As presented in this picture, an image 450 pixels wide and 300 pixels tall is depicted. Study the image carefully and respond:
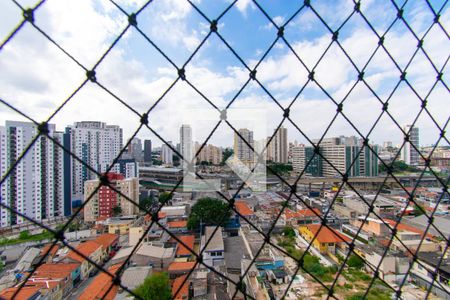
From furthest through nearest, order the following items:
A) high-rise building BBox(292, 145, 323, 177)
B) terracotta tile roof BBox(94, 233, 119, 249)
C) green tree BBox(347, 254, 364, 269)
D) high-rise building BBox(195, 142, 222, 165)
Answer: high-rise building BBox(292, 145, 323, 177)
terracotta tile roof BBox(94, 233, 119, 249)
high-rise building BBox(195, 142, 222, 165)
green tree BBox(347, 254, 364, 269)

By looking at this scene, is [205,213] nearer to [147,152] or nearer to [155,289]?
[155,289]

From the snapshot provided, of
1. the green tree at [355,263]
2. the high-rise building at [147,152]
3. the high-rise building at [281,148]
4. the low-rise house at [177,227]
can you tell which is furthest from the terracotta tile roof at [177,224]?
the high-rise building at [147,152]

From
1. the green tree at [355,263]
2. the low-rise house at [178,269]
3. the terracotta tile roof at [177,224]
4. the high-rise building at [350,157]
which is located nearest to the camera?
the low-rise house at [178,269]

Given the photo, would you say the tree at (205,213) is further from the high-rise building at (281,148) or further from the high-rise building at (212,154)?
the high-rise building at (281,148)

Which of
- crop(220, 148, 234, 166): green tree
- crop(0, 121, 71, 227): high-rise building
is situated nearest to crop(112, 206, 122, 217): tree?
crop(0, 121, 71, 227): high-rise building

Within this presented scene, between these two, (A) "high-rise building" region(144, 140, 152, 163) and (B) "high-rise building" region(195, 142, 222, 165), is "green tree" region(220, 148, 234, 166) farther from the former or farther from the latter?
(A) "high-rise building" region(144, 140, 152, 163)

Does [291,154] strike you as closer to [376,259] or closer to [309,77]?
[376,259]

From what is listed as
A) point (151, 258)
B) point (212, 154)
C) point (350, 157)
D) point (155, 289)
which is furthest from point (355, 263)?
point (350, 157)

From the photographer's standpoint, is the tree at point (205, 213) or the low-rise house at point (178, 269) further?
the tree at point (205, 213)
